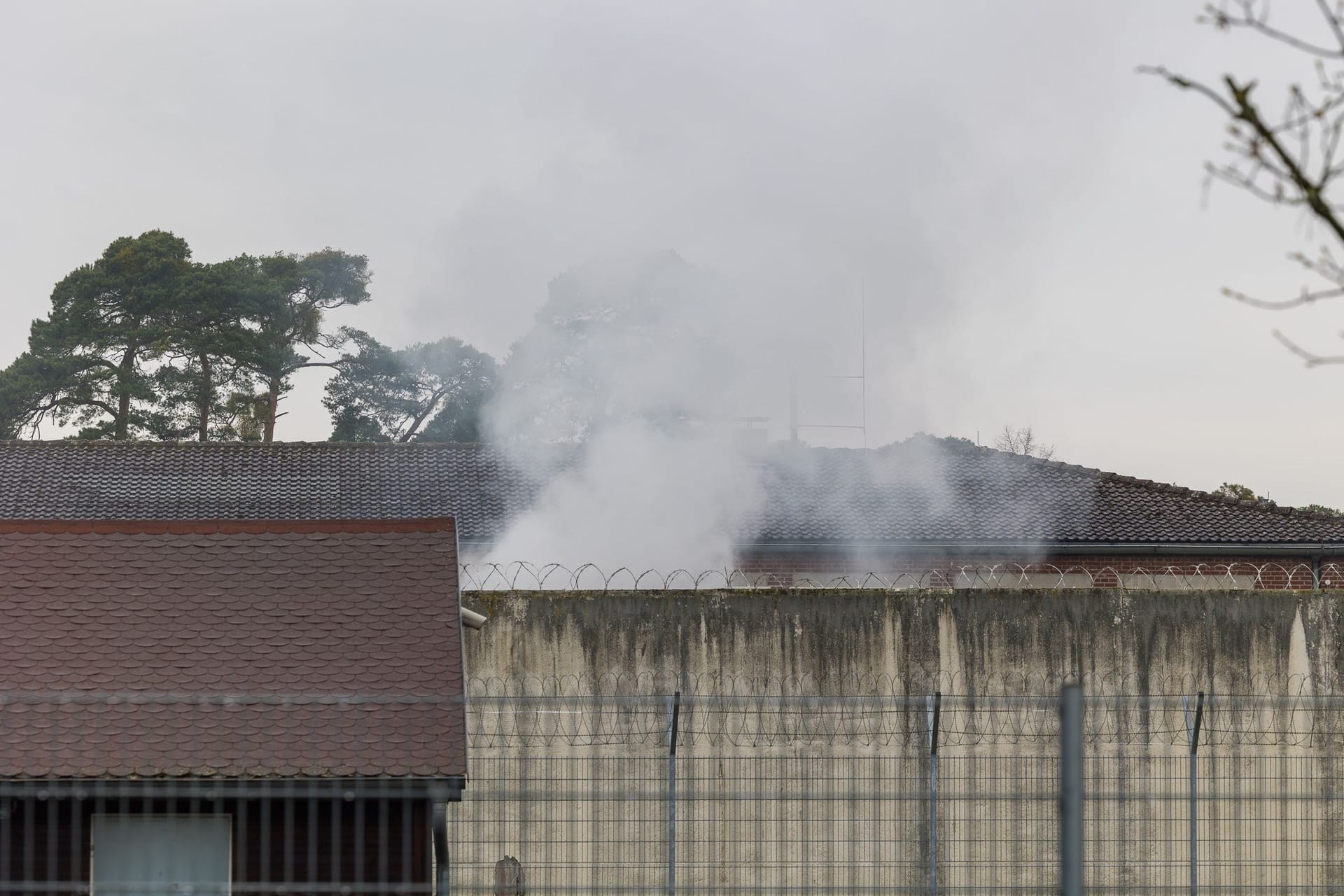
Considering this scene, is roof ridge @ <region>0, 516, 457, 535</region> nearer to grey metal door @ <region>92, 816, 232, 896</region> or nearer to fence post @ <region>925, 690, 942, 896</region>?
grey metal door @ <region>92, 816, 232, 896</region>

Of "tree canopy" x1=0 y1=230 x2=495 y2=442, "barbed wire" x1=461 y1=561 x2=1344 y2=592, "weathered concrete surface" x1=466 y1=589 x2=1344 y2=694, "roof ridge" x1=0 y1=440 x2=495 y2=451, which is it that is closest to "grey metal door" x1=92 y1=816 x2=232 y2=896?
"weathered concrete surface" x1=466 y1=589 x2=1344 y2=694

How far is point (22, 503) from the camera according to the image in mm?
21766

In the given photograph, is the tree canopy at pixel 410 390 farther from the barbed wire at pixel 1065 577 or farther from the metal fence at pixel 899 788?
the metal fence at pixel 899 788

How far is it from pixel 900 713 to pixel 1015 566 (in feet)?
41.6

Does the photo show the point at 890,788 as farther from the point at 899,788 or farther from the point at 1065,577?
the point at 1065,577

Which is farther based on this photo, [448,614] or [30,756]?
[448,614]

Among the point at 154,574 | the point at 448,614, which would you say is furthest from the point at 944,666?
the point at 154,574

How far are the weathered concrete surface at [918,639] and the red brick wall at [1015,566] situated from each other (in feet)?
36.1

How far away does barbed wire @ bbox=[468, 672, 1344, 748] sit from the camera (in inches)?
369

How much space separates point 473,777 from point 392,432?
28313mm

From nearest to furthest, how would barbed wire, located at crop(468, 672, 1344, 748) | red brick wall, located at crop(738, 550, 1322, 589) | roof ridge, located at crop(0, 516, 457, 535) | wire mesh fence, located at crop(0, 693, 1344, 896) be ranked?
roof ridge, located at crop(0, 516, 457, 535), wire mesh fence, located at crop(0, 693, 1344, 896), barbed wire, located at crop(468, 672, 1344, 748), red brick wall, located at crop(738, 550, 1322, 589)

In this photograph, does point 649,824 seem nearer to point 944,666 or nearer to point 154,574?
point 944,666

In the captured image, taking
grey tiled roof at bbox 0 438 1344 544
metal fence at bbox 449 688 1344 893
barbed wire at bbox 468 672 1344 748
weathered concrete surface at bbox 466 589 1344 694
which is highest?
grey tiled roof at bbox 0 438 1344 544

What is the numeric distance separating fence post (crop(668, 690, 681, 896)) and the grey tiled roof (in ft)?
40.8
